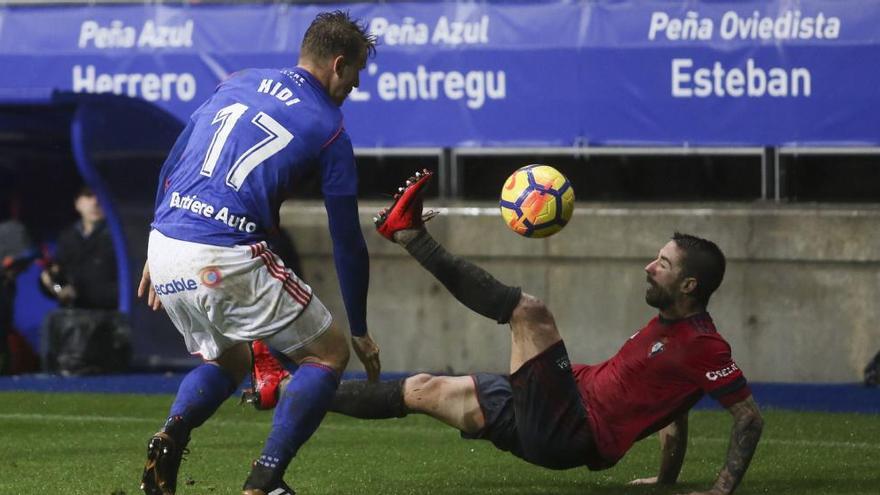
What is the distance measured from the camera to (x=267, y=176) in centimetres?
639

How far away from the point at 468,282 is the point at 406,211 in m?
0.38

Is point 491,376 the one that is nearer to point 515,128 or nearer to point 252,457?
point 252,457

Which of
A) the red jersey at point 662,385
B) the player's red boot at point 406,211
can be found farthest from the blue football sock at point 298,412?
the red jersey at point 662,385

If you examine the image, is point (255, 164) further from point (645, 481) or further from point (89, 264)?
point (89, 264)

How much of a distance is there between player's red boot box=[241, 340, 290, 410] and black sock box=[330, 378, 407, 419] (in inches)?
11.6

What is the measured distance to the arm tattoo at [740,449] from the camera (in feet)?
21.9

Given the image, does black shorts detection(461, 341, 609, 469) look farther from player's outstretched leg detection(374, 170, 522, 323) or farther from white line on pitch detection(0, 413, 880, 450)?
white line on pitch detection(0, 413, 880, 450)

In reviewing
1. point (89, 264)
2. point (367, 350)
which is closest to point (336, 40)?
point (367, 350)

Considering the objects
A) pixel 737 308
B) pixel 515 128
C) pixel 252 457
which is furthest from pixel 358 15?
pixel 252 457

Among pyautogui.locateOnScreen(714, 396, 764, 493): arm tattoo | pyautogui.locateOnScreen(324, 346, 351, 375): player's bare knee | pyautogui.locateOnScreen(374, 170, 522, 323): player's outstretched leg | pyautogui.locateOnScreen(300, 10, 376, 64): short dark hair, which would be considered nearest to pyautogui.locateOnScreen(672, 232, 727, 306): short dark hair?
pyautogui.locateOnScreen(714, 396, 764, 493): arm tattoo

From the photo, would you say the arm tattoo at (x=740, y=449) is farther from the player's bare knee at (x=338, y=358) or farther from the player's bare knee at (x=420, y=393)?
the player's bare knee at (x=338, y=358)

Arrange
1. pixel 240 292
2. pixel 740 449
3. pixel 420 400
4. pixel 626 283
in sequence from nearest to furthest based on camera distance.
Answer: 1. pixel 240 292
2. pixel 740 449
3. pixel 420 400
4. pixel 626 283

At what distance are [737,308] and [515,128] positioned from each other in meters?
2.26

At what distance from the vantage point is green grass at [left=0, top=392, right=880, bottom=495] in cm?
752
